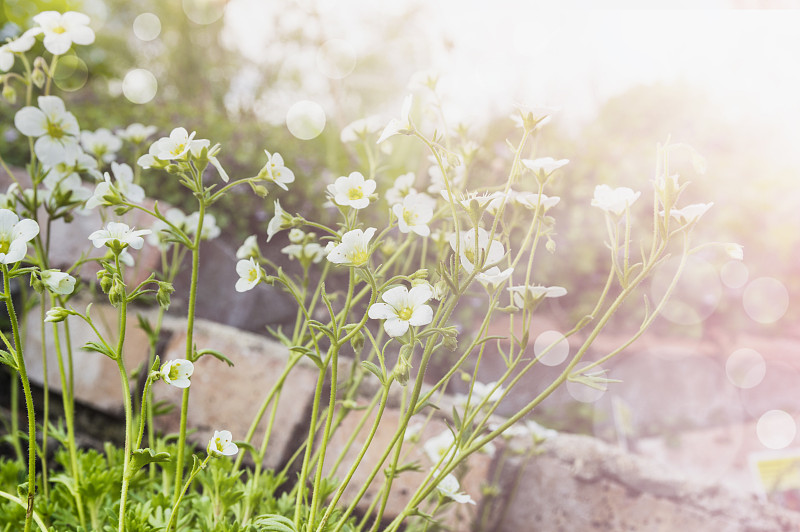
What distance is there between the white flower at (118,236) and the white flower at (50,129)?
1.11 feet

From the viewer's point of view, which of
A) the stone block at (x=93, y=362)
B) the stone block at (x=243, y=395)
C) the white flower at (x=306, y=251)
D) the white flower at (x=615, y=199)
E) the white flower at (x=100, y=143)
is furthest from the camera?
the stone block at (x=93, y=362)

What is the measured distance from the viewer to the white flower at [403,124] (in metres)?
0.68

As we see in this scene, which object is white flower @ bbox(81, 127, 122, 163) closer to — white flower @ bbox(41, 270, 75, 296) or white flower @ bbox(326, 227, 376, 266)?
white flower @ bbox(41, 270, 75, 296)

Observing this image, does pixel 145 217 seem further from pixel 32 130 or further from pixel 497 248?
pixel 497 248

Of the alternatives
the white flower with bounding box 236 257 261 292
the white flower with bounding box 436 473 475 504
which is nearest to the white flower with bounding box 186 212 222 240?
the white flower with bounding box 236 257 261 292

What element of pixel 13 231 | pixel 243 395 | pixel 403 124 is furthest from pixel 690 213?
pixel 243 395

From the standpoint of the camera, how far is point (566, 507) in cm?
144

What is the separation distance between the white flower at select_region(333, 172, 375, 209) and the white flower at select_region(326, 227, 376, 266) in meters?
0.09

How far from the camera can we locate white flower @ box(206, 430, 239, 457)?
72 cm

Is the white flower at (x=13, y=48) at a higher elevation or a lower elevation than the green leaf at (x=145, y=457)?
higher

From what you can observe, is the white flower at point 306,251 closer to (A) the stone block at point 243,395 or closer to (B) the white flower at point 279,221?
(B) the white flower at point 279,221

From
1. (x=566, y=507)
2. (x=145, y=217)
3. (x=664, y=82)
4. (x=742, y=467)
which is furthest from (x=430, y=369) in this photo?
(x=664, y=82)

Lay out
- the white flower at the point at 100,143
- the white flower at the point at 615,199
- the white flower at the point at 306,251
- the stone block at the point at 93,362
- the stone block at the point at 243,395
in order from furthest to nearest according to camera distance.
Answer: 1. the stone block at the point at 93,362
2. the stone block at the point at 243,395
3. the white flower at the point at 100,143
4. the white flower at the point at 306,251
5. the white flower at the point at 615,199

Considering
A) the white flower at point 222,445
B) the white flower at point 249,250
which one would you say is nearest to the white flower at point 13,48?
the white flower at point 249,250
